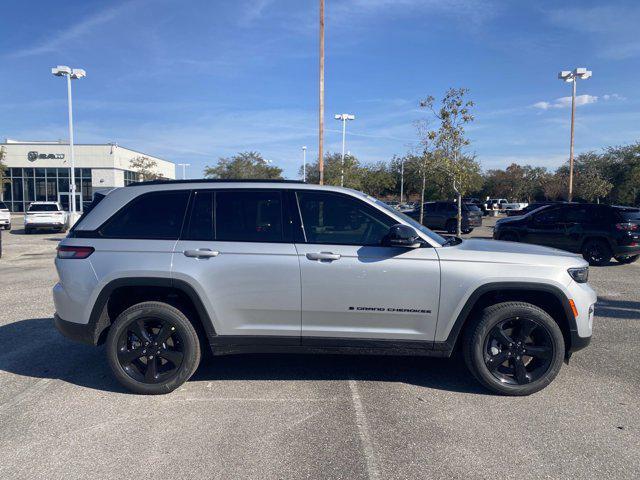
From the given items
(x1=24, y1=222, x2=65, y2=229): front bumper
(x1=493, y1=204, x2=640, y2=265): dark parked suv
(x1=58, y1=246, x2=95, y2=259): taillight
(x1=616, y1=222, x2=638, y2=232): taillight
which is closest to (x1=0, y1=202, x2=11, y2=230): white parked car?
(x1=24, y1=222, x2=65, y2=229): front bumper

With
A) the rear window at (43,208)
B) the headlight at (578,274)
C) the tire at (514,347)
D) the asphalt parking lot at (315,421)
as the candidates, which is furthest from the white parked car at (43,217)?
the headlight at (578,274)

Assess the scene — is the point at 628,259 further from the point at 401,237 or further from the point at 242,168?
the point at 242,168

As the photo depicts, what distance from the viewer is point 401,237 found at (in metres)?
4.20

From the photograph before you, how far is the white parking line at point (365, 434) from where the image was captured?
3236 mm

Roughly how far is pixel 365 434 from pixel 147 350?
2070 millimetres

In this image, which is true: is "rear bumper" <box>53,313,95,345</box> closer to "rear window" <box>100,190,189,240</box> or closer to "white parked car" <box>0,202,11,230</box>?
"rear window" <box>100,190,189,240</box>

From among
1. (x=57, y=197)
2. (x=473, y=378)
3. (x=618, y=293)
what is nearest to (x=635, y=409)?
(x=473, y=378)

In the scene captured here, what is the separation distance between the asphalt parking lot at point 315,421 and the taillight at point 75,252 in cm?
123

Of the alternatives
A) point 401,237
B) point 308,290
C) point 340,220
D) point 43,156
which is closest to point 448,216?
point 340,220

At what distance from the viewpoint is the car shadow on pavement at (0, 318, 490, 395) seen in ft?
15.9

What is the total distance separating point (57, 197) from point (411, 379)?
5157 centimetres

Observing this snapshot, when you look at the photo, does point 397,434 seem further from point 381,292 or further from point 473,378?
point 473,378

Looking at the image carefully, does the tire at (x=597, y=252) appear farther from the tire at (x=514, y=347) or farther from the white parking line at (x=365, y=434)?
the white parking line at (x=365, y=434)

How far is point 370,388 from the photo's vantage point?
15.2 ft
